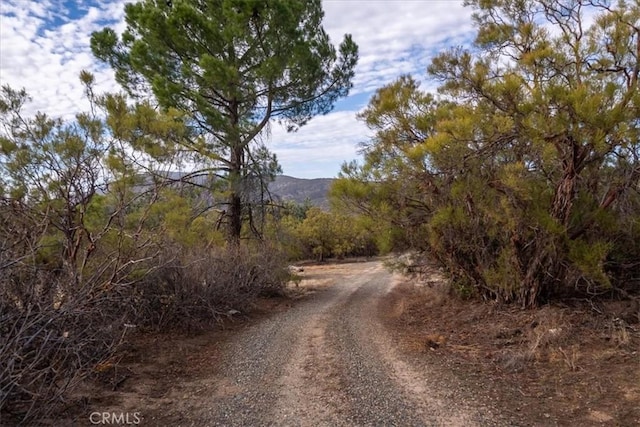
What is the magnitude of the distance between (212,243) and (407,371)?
6497 millimetres

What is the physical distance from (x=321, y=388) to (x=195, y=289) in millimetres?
3996

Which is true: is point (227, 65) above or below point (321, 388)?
above

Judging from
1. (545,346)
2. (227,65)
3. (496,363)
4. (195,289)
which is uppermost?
(227,65)

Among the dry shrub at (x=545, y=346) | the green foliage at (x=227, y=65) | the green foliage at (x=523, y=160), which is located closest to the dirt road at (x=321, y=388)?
the dry shrub at (x=545, y=346)

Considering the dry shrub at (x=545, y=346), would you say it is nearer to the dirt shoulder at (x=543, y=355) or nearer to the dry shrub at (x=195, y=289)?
the dirt shoulder at (x=543, y=355)

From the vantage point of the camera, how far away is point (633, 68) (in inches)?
243

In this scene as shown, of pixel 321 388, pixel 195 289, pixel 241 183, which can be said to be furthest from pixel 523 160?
pixel 241 183

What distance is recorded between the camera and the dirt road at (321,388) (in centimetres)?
425

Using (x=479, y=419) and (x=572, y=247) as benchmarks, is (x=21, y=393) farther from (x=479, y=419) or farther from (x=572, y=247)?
(x=572, y=247)

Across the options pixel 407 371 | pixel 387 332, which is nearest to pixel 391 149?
pixel 387 332

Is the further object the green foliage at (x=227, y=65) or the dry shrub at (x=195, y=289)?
the green foliage at (x=227, y=65)

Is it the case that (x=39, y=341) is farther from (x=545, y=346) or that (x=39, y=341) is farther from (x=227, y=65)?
(x=227, y=65)

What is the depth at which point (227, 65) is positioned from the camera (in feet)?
35.6

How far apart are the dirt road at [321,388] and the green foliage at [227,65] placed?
17.9 ft
